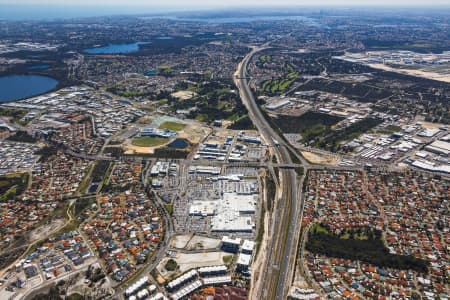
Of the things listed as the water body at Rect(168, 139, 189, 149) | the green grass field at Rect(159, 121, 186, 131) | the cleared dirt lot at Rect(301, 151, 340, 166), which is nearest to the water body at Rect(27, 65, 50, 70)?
the green grass field at Rect(159, 121, 186, 131)

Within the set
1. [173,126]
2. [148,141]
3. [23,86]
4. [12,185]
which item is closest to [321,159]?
[148,141]

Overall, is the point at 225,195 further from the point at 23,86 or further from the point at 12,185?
the point at 23,86

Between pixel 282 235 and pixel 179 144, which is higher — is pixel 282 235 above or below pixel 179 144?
below

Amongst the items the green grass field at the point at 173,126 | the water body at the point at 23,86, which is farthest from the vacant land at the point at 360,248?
the water body at the point at 23,86

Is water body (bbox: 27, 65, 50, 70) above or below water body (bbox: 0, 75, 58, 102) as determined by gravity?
above

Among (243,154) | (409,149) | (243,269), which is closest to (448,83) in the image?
(409,149)

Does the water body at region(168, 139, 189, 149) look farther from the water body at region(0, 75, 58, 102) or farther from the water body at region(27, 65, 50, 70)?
the water body at region(27, 65, 50, 70)
